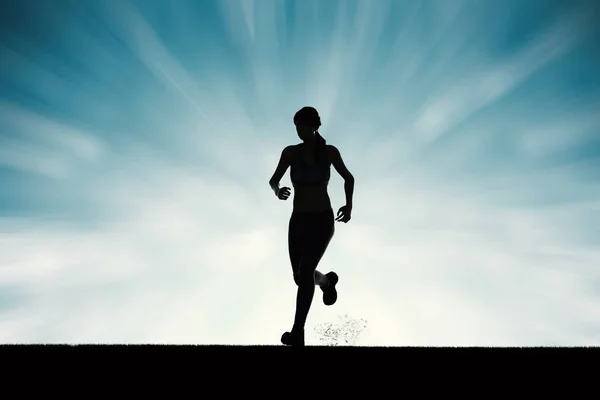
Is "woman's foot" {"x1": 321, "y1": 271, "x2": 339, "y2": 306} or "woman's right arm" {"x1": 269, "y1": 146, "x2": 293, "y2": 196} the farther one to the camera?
"woman's foot" {"x1": 321, "y1": 271, "x2": 339, "y2": 306}

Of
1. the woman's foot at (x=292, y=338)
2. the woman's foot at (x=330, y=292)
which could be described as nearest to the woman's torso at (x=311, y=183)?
the woman's foot at (x=292, y=338)

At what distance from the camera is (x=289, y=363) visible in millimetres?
3717

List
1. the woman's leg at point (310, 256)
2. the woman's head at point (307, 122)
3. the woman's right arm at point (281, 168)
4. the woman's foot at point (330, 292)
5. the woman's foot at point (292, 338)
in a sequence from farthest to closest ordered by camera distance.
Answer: the woman's foot at point (330, 292) → the woman's right arm at point (281, 168) → the woman's head at point (307, 122) → the woman's leg at point (310, 256) → the woman's foot at point (292, 338)

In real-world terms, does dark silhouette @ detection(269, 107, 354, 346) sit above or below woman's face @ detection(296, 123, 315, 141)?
below

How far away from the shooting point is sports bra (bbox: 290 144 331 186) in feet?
24.6

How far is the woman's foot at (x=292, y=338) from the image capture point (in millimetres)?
7072

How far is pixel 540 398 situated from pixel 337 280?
A: 595 centimetres

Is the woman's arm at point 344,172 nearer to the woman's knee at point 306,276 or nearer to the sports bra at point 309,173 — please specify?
the sports bra at point 309,173

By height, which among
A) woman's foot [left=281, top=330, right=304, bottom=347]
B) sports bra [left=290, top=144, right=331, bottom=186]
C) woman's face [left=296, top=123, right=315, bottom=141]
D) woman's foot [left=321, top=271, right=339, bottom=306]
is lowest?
woman's foot [left=281, top=330, right=304, bottom=347]

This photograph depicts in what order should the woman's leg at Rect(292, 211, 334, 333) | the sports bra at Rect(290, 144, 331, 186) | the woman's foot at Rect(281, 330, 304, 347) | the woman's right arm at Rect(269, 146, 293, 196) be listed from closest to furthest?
1. the woman's foot at Rect(281, 330, 304, 347)
2. the woman's leg at Rect(292, 211, 334, 333)
3. the sports bra at Rect(290, 144, 331, 186)
4. the woman's right arm at Rect(269, 146, 293, 196)

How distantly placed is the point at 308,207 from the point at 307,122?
1099 millimetres

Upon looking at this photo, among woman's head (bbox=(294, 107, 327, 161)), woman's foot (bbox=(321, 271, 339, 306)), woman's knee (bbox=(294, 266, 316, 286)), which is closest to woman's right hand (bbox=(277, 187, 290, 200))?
woman's head (bbox=(294, 107, 327, 161))

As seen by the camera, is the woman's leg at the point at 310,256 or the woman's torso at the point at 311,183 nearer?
the woman's leg at the point at 310,256

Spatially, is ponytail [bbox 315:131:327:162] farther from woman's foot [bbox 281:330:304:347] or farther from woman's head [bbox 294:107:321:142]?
woman's foot [bbox 281:330:304:347]
